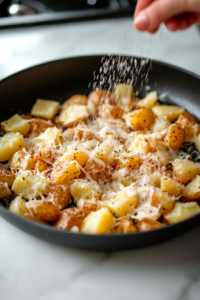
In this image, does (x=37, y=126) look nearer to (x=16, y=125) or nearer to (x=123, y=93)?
(x=16, y=125)

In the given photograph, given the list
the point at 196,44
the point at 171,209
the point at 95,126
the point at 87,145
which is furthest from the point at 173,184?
the point at 196,44

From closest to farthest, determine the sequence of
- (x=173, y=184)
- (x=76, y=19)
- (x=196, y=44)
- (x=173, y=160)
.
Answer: (x=173, y=184) < (x=173, y=160) < (x=196, y=44) < (x=76, y=19)

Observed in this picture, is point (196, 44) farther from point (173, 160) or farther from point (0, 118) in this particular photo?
point (0, 118)

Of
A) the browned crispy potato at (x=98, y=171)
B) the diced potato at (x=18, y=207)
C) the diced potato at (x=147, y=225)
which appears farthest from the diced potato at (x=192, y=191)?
the diced potato at (x=18, y=207)

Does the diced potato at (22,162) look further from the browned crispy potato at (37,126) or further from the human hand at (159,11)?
the human hand at (159,11)

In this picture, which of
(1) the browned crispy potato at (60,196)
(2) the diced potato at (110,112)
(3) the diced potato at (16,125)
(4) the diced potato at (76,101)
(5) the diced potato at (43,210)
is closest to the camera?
(5) the diced potato at (43,210)
